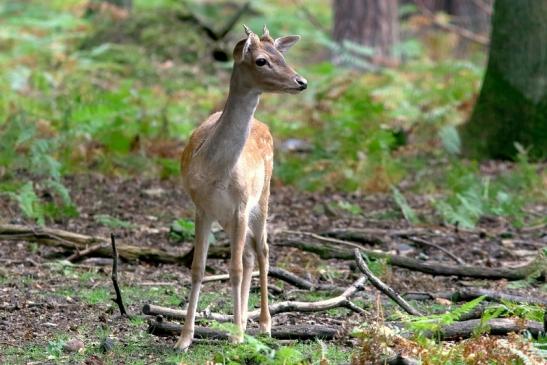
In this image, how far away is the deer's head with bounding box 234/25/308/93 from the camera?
18.8 feet

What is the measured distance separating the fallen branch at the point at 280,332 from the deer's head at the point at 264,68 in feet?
4.55

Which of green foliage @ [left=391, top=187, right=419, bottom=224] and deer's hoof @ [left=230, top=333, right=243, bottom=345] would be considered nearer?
deer's hoof @ [left=230, top=333, right=243, bottom=345]

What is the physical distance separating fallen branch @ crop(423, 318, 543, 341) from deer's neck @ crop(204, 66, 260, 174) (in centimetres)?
146

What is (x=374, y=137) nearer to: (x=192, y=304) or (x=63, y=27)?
(x=192, y=304)

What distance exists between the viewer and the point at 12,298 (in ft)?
22.8

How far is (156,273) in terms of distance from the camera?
8.02 metres

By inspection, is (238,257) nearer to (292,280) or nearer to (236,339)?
(236,339)

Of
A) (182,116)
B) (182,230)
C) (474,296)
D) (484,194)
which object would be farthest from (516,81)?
(474,296)

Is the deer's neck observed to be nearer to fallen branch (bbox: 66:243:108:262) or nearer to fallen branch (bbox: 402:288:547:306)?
fallen branch (bbox: 402:288:547:306)

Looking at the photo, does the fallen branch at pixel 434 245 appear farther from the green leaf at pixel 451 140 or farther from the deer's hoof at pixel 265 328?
the green leaf at pixel 451 140

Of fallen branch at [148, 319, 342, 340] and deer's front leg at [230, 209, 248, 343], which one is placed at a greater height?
deer's front leg at [230, 209, 248, 343]

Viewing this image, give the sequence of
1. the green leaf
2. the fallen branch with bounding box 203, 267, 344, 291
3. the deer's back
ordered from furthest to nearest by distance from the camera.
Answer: the green leaf < the fallen branch with bounding box 203, 267, 344, 291 < the deer's back

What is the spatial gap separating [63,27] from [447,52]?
27.1ft

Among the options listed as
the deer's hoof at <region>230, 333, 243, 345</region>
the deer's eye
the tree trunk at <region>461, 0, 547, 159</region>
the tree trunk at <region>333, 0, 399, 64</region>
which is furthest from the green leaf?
the deer's hoof at <region>230, 333, 243, 345</region>
